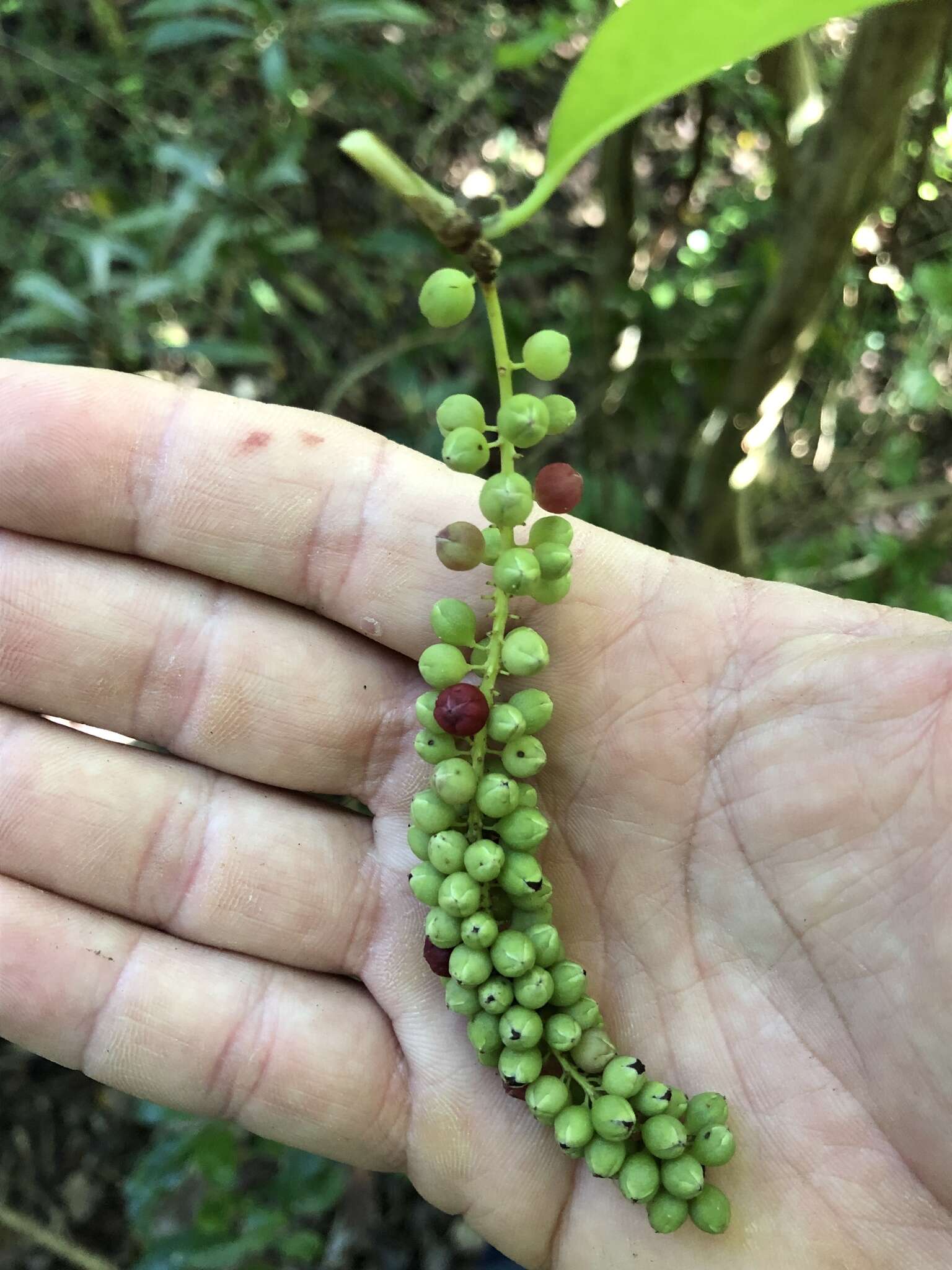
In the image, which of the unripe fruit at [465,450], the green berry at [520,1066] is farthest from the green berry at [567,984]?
the unripe fruit at [465,450]

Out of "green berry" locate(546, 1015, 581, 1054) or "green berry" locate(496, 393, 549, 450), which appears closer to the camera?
"green berry" locate(496, 393, 549, 450)

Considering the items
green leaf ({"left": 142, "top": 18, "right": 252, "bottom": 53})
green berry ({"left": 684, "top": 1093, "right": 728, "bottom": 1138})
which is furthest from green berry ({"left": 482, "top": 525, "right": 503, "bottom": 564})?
green leaf ({"left": 142, "top": 18, "right": 252, "bottom": 53})

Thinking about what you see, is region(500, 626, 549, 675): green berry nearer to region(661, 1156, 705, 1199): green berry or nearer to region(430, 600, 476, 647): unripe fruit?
region(430, 600, 476, 647): unripe fruit

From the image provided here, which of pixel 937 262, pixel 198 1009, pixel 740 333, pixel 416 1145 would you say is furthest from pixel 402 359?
pixel 416 1145

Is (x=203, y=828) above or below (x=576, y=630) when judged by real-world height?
below

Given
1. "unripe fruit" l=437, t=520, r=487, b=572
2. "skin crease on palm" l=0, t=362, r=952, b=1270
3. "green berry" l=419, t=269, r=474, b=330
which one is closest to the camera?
"green berry" l=419, t=269, r=474, b=330

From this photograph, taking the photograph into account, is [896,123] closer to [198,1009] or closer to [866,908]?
[866,908]

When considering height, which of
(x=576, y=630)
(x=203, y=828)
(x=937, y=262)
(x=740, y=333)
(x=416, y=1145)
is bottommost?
(x=416, y=1145)

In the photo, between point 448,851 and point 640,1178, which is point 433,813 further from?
point 640,1178
